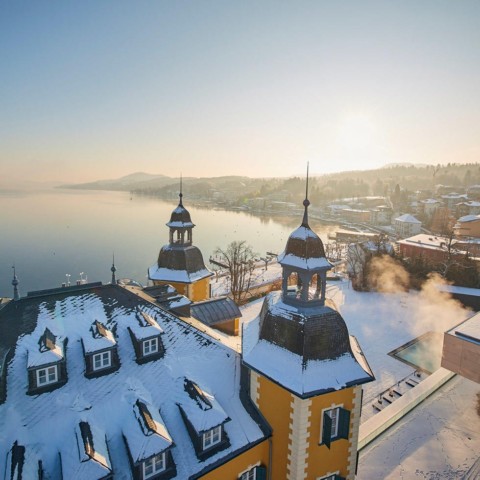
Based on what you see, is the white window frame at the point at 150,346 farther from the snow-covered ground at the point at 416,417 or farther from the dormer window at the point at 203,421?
the snow-covered ground at the point at 416,417

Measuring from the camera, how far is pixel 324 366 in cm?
1048

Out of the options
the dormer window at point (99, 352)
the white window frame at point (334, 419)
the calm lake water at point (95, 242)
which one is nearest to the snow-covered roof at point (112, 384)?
the dormer window at point (99, 352)

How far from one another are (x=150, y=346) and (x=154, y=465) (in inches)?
128

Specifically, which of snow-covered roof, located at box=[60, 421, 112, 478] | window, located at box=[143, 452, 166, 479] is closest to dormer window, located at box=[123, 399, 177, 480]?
window, located at box=[143, 452, 166, 479]

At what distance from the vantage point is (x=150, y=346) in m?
10.9

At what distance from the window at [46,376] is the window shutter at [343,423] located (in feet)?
27.9

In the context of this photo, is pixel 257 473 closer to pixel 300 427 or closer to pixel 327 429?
pixel 300 427

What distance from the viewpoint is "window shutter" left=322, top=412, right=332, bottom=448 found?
1052cm

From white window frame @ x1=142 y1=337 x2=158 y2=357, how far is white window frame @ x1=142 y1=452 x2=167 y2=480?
114 inches

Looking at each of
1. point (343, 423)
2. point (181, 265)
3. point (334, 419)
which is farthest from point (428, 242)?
point (334, 419)

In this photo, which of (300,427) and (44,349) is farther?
(300,427)

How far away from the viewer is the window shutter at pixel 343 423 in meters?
10.9

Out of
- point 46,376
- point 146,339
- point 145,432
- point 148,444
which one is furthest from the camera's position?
point 146,339

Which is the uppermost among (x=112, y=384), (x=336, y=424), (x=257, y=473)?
(x=112, y=384)
